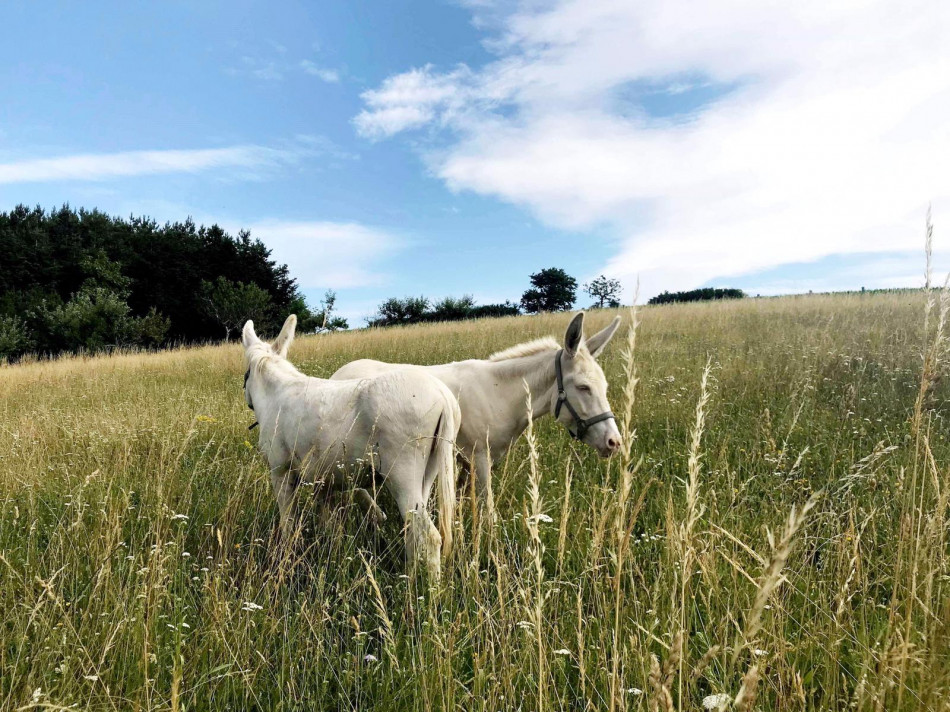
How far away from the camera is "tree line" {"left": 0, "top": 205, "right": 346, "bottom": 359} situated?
99.5 feet

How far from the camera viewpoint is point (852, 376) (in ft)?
20.9

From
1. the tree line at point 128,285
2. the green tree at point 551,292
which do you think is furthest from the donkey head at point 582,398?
the green tree at point 551,292

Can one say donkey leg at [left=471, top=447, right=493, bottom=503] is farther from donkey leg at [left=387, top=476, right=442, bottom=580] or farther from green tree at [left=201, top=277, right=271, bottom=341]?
green tree at [left=201, top=277, right=271, bottom=341]

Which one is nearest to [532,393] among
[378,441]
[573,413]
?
[573,413]

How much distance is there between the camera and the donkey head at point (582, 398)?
12.4ft

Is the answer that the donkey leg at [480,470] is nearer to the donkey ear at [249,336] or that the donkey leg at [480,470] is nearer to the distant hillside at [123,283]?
the donkey ear at [249,336]

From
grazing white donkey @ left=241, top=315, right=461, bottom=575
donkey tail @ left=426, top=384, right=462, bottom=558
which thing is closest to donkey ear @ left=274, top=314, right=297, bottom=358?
grazing white donkey @ left=241, top=315, right=461, bottom=575

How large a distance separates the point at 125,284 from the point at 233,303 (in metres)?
7.39

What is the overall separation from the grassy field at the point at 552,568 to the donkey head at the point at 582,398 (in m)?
0.49

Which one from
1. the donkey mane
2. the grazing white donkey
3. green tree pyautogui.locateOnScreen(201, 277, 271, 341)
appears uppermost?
green tree pyautogui.locateOnScreen(201, 277, 271, 341)

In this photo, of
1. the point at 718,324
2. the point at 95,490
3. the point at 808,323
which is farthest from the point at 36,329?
the point at 808,323

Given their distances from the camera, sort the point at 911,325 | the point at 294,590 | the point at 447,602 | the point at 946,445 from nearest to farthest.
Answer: the point at 447,602 → the point at 294,590 → the point at 946,445 → the point at 911,325

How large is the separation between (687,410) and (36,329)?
38775mm

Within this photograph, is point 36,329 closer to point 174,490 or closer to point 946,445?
point 174,490
